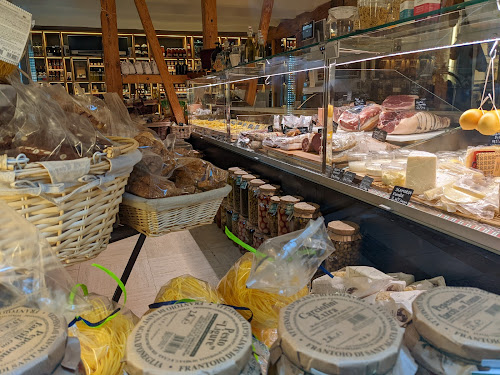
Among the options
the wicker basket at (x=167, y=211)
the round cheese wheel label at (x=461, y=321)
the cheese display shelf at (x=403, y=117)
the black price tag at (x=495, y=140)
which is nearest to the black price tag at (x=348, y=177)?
the cheese display shelf at (x=403, y=117)

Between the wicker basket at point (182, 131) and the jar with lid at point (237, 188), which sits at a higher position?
the wicker basket at point (182, 131)

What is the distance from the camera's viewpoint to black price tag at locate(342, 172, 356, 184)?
6.35ft

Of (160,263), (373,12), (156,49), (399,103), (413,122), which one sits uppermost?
(156,49)

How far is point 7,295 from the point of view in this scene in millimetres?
623

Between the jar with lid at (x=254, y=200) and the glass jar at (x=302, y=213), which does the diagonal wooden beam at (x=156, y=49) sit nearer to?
the jar with lid at (x=254, y=200)

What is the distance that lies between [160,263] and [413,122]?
209 centimetres

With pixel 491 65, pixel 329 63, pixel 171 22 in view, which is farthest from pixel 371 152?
pixel 171 22

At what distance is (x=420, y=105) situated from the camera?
2238 millimetres

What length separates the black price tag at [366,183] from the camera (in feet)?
5.85

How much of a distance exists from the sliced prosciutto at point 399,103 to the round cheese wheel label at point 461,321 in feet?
6.45

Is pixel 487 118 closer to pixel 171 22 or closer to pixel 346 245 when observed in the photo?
pixel 346 245

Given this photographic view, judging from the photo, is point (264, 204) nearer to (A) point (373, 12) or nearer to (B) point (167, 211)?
(A) point (373, 12)

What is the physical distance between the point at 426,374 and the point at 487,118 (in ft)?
5.23

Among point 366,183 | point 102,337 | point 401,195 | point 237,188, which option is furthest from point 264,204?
point 102,337
